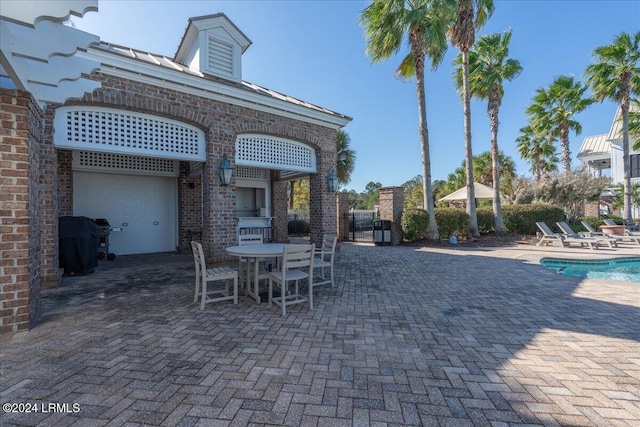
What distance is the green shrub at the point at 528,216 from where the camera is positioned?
14445 millimetres

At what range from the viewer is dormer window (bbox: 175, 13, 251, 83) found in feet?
24.1

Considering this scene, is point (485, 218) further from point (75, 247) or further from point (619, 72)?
point (75, 247)

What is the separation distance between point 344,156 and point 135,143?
1425 cm

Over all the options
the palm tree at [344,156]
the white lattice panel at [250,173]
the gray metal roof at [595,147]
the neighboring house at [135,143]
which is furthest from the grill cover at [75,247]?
the gray metal roof at [595,147]

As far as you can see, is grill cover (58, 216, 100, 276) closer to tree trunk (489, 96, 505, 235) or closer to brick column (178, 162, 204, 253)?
brick column (178, 162, 204, 253)

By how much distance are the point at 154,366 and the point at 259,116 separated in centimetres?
630

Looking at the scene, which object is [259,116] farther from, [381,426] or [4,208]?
[381,426]

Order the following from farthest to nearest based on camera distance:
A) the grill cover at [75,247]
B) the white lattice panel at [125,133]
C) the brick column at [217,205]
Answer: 1. the brick column at [217,205]
2. the grill cover at [75,247]
3. the white lattice panel at [125,133]

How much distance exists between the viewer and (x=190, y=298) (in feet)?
15.3

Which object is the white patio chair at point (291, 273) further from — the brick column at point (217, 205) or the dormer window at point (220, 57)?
the dormer window at point (220, 57)

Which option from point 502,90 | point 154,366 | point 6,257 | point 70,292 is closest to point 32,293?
point 6,257

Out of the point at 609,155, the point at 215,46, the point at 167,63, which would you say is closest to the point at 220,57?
the point at 215,46

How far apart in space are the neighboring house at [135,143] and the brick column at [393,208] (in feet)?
12.5

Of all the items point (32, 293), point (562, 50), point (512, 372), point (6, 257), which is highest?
point (562, 50)
